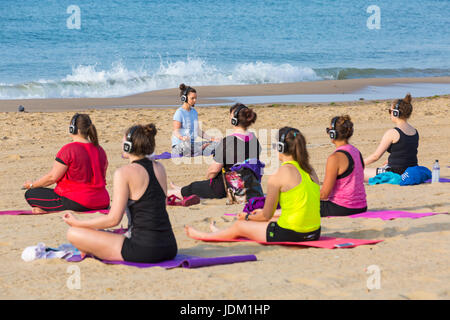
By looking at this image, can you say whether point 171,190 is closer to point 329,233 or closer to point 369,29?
point 329,233

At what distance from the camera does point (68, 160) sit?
681 cm

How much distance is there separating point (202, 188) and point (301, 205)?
2773mm

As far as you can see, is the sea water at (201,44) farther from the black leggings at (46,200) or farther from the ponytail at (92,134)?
the ponytail at (92,134)

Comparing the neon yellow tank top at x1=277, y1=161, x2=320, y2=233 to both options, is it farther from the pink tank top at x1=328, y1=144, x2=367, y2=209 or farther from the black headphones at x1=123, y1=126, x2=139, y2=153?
the black headphones at x1=123, y1=126, x2=139, y2=153

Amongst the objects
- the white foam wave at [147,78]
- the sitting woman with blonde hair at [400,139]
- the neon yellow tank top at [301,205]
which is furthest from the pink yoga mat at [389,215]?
the white foam wave at [147,78]

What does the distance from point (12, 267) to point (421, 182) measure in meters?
5.71

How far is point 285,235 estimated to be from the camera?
18.7ft

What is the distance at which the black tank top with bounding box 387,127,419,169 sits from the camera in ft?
27.7

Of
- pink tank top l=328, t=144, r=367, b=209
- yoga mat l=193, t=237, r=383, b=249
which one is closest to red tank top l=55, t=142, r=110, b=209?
yoga mat l=193, t=237, r=383, b=249

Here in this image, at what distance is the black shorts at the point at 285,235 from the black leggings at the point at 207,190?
233 centimetres

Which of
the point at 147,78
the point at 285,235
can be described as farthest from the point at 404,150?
the point at 147,78

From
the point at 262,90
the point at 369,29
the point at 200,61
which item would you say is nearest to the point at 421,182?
the point at 262,90

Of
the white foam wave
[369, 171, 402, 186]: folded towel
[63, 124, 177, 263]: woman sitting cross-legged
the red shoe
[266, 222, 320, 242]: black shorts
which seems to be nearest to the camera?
[63, 124, 177, 263]: woman sitting cross-legged
